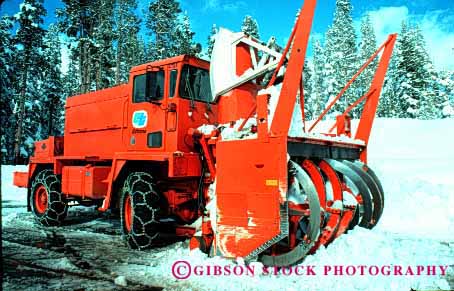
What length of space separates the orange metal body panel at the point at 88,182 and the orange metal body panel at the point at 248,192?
3.52 meters

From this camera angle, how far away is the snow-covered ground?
4242mm

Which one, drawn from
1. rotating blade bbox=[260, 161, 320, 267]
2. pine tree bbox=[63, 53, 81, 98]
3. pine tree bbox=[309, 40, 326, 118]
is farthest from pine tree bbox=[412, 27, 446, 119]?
pine tree bbox=[63, 53, 81, 98]

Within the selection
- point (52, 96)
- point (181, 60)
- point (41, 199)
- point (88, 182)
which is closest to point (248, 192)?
point (181, 60)

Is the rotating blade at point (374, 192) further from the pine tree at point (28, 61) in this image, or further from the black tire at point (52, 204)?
the pine tree at point (28, 61)

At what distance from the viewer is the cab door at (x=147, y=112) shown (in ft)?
21.4

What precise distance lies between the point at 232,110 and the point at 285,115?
193cm

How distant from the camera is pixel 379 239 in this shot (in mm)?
4945

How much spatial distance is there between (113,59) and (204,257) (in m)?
30.1

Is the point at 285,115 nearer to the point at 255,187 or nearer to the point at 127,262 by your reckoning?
the point at 255,187

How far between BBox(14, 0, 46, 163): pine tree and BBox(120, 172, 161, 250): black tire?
79.7 feet

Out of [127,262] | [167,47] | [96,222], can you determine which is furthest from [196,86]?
[167,47]

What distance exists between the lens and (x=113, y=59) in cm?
3241

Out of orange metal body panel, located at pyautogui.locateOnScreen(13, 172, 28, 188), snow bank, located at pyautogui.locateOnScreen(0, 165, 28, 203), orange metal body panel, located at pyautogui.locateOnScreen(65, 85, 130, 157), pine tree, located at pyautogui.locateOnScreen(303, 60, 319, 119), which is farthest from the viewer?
pine tree, located at pyautogui.locateOnScreen(303, 60, 319, 119)

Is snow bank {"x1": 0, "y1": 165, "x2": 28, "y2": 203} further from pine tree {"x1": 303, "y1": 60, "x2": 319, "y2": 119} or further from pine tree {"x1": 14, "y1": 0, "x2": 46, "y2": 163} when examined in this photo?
pine tree {"x1": 303, "y1": 60, "x2": 319, "y2": 119}
